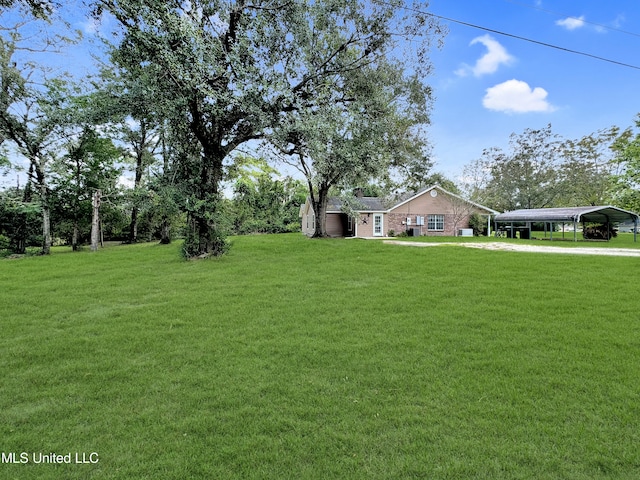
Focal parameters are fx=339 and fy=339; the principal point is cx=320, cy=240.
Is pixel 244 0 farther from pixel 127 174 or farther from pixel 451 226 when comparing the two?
pixel 451 226

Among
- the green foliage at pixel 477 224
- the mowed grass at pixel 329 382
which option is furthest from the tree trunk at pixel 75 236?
the green foliage at pixel 477 224

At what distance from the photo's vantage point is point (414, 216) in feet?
90.5

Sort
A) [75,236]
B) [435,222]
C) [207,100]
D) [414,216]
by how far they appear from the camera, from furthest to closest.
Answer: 1. [435,222]
2. [414,216]
3. [75,236]
4. [207,100]

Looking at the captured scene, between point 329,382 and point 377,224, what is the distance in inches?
966

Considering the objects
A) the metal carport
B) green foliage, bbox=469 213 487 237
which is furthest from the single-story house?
the metal carport

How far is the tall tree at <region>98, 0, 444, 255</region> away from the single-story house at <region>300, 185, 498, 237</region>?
15.3 metres

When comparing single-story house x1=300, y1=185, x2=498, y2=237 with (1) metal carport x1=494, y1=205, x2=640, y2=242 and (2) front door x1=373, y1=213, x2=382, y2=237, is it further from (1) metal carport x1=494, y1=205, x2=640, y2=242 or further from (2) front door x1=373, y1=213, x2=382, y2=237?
(1) metal carport x1=494, y1=205, x2=640, y2=242

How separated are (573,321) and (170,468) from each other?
17.4 ft

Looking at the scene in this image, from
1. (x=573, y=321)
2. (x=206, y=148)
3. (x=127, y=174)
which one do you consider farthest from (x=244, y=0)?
(x=127, y=174)

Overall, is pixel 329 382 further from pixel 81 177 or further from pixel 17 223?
pixel 17 223

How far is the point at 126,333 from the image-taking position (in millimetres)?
4648

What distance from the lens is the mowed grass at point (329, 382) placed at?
7.11 feet

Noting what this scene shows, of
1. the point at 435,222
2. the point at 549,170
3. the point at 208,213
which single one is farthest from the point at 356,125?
the point at 549,170

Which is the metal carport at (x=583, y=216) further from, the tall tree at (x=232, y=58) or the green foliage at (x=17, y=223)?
the green foliage at (x=17, y=223)
